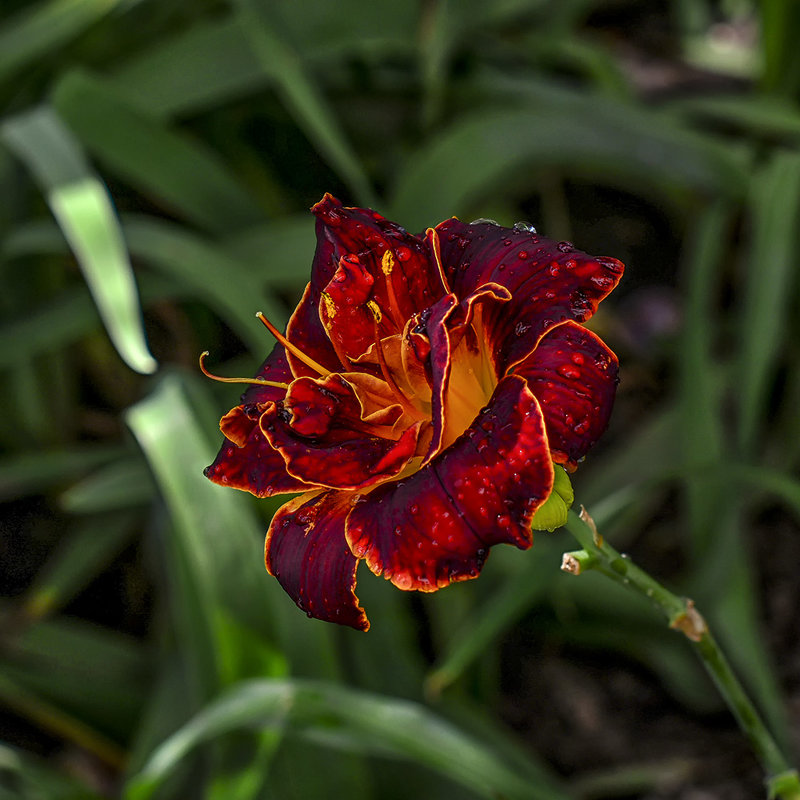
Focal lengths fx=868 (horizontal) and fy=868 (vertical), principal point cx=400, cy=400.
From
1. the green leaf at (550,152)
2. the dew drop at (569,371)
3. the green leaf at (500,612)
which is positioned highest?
the dew drop at (569,371)

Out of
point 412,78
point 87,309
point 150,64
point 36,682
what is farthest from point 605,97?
point 36,682

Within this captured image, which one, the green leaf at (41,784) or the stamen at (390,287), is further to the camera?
the green leaf at (41,784)

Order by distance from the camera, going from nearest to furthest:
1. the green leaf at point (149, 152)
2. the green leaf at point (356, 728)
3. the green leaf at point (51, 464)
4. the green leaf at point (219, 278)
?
the green leaf at point (356, 728) → the green leaf at point (219, 278) → the green leaf at point (149, 152) → the green leaf at point (51, 464)

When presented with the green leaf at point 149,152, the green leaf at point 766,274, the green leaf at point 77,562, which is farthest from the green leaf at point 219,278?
the green leaf at point 766,274

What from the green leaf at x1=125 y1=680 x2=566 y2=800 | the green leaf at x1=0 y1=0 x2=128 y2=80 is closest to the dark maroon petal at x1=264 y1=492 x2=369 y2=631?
the green leaf at x1=125 y1=680 x2=566 y2=800

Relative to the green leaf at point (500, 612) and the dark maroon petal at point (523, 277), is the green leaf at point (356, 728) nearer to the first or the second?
the green leaf at point (500, 612)

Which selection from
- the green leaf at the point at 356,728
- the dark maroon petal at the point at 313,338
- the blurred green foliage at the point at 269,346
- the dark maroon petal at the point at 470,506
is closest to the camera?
the dark maroon petal at the point at 470,506

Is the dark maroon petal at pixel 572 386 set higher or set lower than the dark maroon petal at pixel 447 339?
lower
